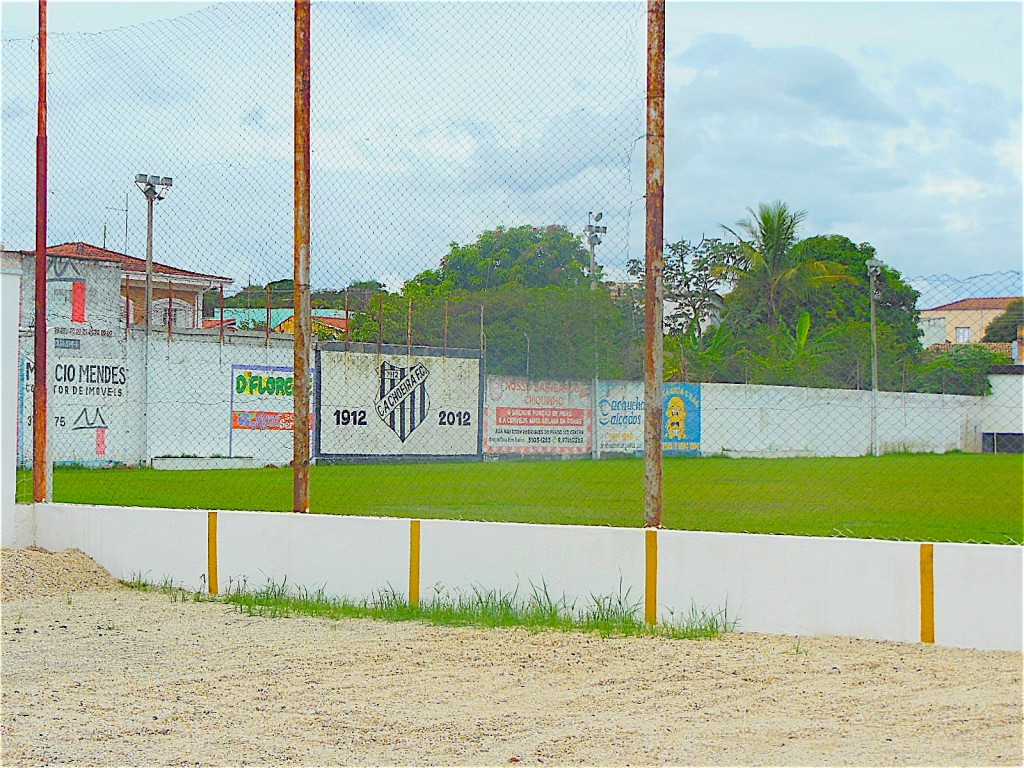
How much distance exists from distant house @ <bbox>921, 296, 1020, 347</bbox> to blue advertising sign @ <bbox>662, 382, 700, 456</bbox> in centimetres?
233

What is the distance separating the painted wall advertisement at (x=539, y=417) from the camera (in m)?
8.83

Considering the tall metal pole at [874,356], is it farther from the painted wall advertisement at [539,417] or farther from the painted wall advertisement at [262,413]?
the painted wall advertisement at [262,413]

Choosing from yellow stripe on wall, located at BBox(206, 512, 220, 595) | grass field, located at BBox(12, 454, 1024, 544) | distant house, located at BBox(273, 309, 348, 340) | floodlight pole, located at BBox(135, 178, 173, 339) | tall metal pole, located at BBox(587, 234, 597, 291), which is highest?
floodlight pole, located at BBox(135, 178, 173, 339)

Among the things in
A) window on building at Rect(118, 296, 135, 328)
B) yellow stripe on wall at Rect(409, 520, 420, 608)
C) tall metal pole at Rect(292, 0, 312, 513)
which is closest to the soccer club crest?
tall metal pole at Rect(292, 0, 312, 513)

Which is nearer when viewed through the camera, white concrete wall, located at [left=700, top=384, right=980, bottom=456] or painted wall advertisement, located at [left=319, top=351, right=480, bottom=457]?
white concrete wall, located at [left=700, top=384, right=980, bottom=456]

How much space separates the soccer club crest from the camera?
1085cm

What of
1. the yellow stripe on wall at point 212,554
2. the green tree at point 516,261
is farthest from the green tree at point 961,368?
the yellow stripe on wall at point 212,554

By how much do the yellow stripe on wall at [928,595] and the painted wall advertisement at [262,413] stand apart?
7158 millimetres

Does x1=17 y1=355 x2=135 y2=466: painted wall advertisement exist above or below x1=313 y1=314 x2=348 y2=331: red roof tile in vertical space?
below

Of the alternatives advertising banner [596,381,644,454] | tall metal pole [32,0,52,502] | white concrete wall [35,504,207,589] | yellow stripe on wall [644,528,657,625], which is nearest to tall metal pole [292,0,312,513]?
white concrete wall [35,504,207,589]

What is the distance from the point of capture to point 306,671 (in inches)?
269

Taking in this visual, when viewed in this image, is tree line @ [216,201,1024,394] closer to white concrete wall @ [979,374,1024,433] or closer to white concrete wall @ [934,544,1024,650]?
white concrete wall @ [979,374,1024,433]

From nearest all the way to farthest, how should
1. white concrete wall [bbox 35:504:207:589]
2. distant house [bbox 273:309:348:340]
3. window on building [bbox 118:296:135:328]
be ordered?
white concrete wall [bbox 35:504:207:589]
distant house [bbox 273:309:348:340]
window on building [bbox 118:296:135:328]

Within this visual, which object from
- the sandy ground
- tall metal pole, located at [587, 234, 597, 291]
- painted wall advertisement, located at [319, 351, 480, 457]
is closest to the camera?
the sandy ground
